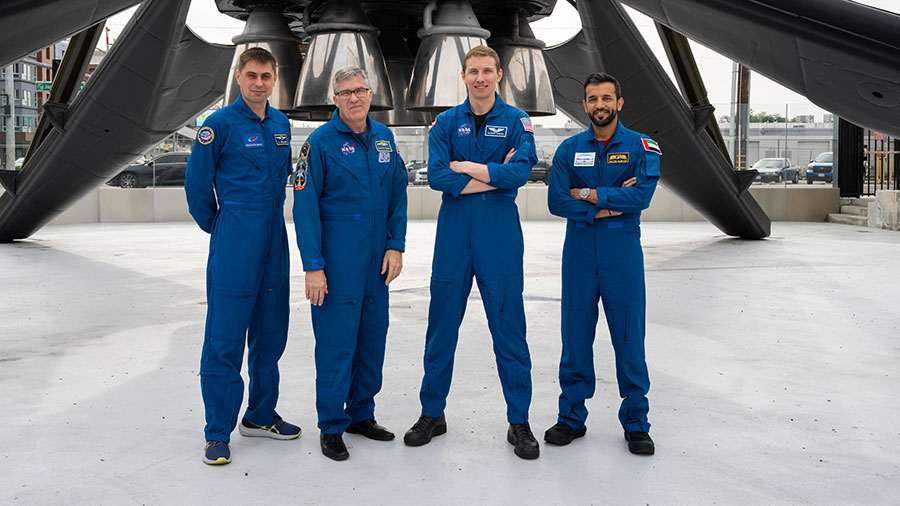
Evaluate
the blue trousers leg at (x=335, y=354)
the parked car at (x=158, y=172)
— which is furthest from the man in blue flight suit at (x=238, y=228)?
the parked car at (x=158, y=172)

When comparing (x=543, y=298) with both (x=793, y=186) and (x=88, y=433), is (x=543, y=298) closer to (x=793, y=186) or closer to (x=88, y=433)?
(x=88, y=433)

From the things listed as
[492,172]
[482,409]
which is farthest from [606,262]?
[482,409]

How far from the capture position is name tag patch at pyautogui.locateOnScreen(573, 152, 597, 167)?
4297 mm

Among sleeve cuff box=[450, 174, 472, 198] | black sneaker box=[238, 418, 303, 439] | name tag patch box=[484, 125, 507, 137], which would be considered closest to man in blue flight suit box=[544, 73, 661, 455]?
name tag patch box=[484, 125, 507, 137]

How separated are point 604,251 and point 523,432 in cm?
104

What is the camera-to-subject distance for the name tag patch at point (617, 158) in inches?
167

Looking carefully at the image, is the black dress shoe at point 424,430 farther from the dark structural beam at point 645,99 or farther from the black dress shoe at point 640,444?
the dark structural beam at point 645,99

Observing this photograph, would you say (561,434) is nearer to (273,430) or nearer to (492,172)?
(492,172)

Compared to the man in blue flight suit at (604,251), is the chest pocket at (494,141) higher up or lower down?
higher up

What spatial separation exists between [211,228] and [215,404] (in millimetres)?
931

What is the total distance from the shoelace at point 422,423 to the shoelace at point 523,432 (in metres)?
0.47

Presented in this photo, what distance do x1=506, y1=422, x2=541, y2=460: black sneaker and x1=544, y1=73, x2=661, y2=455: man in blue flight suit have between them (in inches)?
6.5

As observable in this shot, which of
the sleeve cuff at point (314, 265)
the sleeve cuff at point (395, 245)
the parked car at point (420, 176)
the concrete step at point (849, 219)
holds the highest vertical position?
the parked car at point (420, 176)

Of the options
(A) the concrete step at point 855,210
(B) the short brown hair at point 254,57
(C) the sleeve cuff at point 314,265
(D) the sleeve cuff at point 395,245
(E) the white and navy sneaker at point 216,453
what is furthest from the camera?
(A) the concrete step at point 855,210
